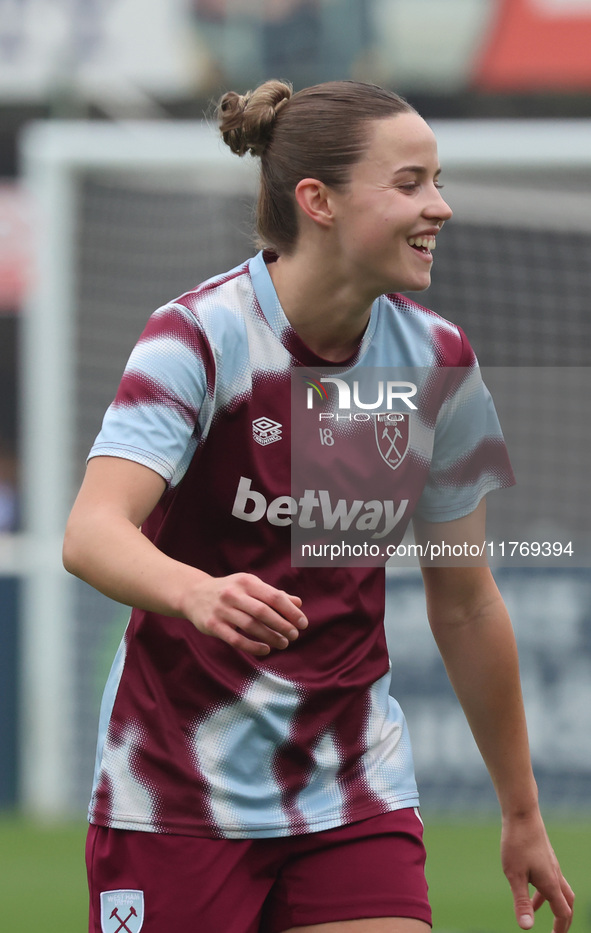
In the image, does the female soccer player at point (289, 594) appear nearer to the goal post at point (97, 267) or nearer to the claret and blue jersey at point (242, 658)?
the claret and blue jersey at point (242, 658)

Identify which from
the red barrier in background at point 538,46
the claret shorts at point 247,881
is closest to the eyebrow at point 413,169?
the claret shorts at point 247,881

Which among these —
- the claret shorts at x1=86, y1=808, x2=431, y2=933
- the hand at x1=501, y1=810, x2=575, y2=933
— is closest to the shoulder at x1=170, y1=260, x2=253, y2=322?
the claret shorts at x1=86, y1=808, x2=431, y2=933

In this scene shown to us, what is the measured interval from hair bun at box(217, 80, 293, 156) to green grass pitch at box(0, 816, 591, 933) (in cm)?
342

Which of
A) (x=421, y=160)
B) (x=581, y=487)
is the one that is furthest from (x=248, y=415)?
(x=581, y=487)

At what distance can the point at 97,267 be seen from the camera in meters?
8.34

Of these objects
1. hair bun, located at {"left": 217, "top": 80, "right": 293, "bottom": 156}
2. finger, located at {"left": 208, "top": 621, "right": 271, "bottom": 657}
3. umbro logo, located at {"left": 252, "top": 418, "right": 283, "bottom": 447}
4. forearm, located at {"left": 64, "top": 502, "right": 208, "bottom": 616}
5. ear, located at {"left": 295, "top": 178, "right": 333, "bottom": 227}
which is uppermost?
hair bun, located at {"left": 217, "top": 80, "right": 293, "bottom": 156}

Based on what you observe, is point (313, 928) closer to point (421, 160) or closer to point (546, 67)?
point (421, 160)

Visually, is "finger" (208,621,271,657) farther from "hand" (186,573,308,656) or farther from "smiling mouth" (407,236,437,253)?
"smiling mouth" (407,236,437,253)

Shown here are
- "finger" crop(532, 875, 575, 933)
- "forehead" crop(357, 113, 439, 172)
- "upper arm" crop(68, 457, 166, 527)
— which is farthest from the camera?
"finger" crop(532, 875, 575, 933)

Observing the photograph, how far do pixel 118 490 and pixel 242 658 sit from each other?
415mm

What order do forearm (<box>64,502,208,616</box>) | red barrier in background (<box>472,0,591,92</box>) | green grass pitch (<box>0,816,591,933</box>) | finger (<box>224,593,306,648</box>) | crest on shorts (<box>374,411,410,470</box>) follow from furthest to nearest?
1. red barrier in background (<box>472,0,591,92</box>)
2. green grass pitch (<box>0,816,591,933</box>)
3. crest on shorts (<box>374,411,410,470</box>)
4. forearm (<box>64,502,208,616</box>)
5. finger (<box>224,593,306,648</box>)

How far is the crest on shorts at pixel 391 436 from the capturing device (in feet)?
8.38

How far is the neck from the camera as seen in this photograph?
98.6 inches

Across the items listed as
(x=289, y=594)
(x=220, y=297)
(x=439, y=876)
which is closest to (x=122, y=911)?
(x=289, y=594)
